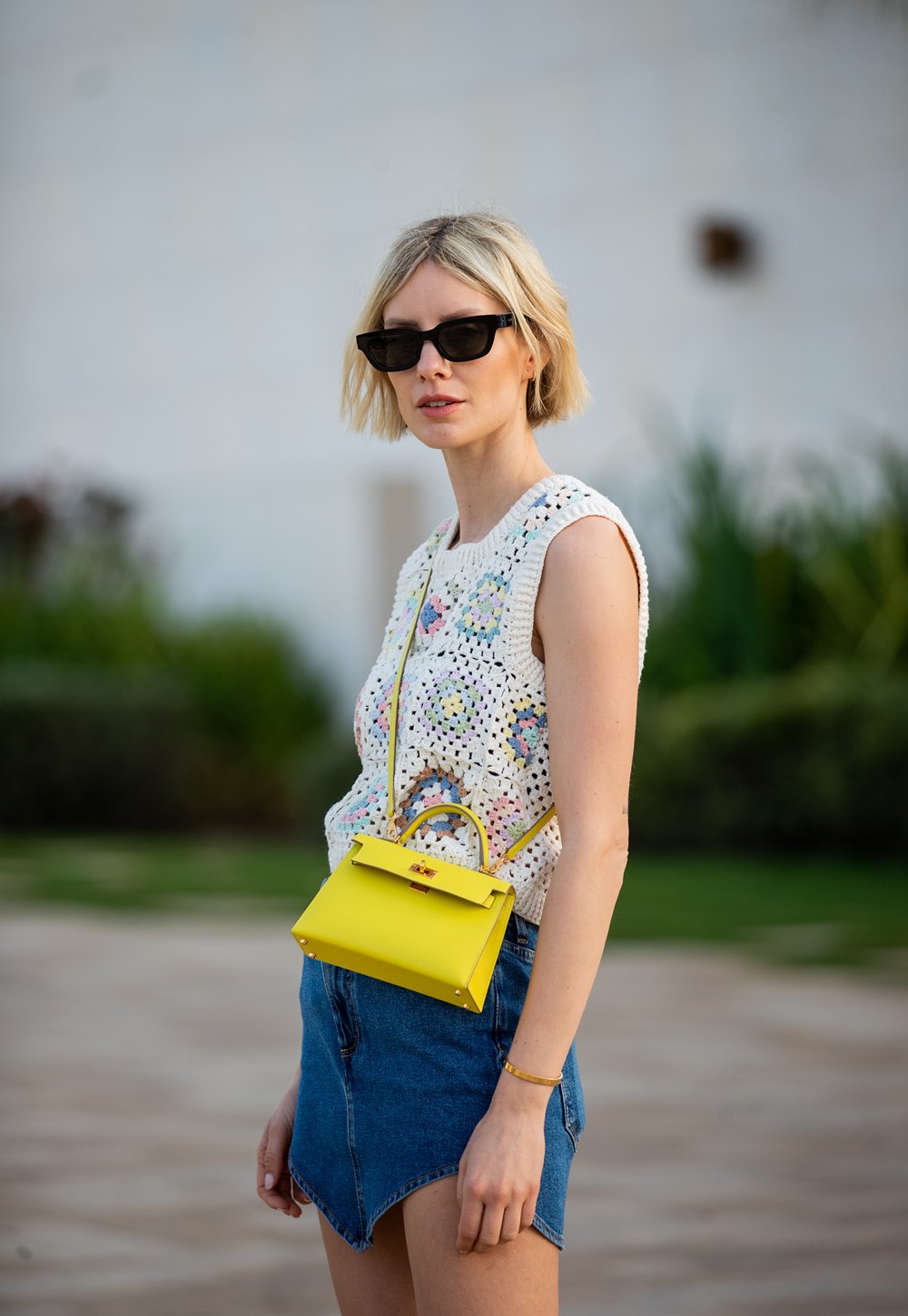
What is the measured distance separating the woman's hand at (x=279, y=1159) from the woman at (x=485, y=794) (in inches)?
5.3

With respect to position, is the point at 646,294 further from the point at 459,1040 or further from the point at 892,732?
the point at 459,1040

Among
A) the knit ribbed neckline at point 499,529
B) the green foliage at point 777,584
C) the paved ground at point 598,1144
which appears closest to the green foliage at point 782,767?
the green foliage at point 777,584

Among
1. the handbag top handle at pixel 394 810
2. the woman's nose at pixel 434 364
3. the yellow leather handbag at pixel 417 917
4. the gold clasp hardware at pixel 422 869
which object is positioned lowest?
the yellow leather handbag at pixel 417 917

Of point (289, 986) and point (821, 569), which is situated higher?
point (821, 569)

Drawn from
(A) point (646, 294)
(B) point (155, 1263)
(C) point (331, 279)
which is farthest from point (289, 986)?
(C) point (331, 279)

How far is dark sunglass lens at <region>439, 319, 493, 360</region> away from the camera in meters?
2.04

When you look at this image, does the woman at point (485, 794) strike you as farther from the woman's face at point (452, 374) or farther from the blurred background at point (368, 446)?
the blurred background at point (368, 446)

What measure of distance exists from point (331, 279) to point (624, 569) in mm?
13308

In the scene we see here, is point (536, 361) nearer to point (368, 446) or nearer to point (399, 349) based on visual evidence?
point (399, 349)

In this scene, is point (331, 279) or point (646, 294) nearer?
point (646, 294)

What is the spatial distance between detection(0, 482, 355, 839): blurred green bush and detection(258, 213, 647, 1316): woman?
9.08m

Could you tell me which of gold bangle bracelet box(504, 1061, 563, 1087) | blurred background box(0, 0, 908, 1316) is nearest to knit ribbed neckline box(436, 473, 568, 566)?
gold bangle bracelet box(504, 1061, 563, 1087)

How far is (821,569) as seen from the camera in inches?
420

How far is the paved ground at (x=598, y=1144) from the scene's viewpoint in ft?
12.1
